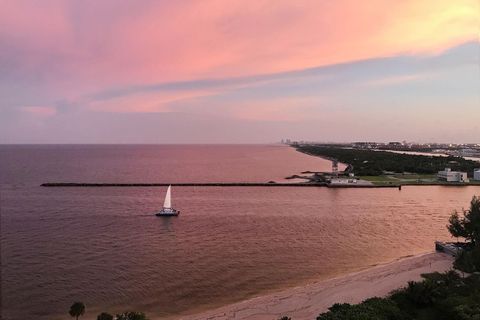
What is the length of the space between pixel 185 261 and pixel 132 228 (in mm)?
12644

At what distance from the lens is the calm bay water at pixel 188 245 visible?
2170 cm

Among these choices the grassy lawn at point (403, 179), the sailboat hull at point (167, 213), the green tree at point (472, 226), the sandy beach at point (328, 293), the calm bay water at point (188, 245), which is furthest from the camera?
the grassy lawn at point (403, 179)

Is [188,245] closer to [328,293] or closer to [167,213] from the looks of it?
[167,213]

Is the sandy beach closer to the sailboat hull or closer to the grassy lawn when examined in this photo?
the sailboat hull

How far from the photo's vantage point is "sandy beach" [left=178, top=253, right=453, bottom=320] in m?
18.8

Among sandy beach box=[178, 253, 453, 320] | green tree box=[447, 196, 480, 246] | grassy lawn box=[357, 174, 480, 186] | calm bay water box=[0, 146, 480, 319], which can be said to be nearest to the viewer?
sandy beach box=[178, 253, 453, 320]

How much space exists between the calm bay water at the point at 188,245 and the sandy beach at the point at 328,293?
4.54 feet

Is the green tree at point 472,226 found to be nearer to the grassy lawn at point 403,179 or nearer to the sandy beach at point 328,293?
the sandy beach at point 328,293

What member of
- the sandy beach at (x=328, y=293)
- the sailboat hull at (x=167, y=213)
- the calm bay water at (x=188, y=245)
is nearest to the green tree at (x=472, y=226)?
the sandy beach at (x=328, y=293)

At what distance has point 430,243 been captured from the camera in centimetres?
3209

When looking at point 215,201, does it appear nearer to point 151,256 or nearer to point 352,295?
point 151,256

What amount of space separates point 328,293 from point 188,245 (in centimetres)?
1367

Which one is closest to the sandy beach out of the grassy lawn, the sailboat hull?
the sailboat hull

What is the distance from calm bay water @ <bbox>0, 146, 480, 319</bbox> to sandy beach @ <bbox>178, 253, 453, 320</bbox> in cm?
138
